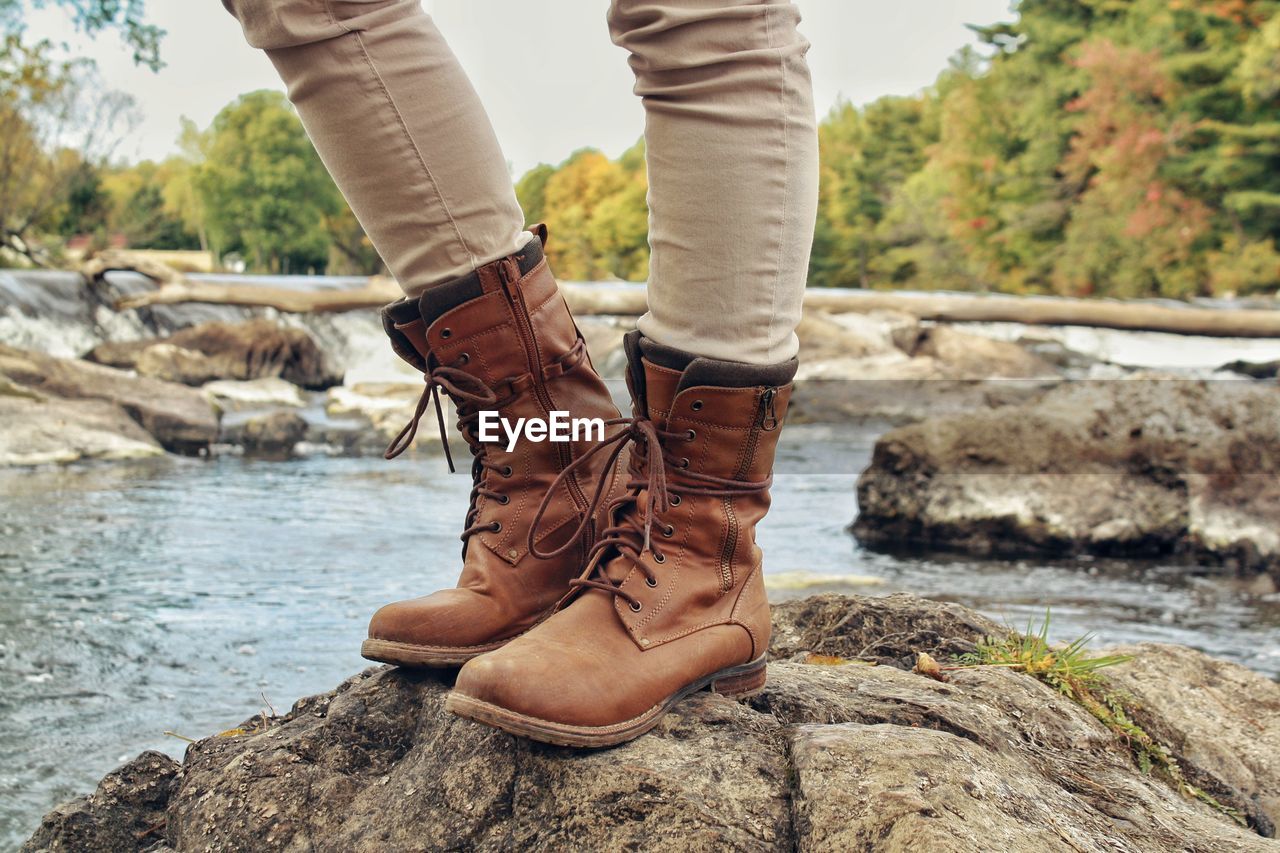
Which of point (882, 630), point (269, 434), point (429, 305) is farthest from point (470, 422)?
point (269, 434)

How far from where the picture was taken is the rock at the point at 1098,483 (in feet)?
21.0

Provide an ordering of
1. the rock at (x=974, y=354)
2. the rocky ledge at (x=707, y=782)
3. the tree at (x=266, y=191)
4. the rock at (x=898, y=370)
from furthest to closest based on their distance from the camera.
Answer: the tree at (x=266, y=191) < the rock at (x=974, y=354) < the rock at (x=898, y=370) < the rocky ledge at (x=707, y=782)

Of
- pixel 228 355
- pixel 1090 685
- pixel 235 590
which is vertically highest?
pixel 1090 685

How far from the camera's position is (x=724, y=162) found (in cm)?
160

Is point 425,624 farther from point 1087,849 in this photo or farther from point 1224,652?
point 1224,652

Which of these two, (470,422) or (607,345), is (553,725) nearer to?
(470,422)

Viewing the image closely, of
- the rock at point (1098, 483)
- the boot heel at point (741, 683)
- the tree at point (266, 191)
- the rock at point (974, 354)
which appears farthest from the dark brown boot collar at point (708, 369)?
the tree at point (266, 191)

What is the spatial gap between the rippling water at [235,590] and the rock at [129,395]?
98cm

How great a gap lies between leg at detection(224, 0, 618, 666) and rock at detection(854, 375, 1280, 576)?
192 inches

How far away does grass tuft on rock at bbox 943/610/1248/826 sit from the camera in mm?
2154

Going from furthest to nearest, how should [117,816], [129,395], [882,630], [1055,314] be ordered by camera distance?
[1055,314] → [129,395] → [882,630] → [117,816]

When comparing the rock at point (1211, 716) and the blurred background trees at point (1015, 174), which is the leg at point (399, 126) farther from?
the blurred background trees at point (1015, 174)

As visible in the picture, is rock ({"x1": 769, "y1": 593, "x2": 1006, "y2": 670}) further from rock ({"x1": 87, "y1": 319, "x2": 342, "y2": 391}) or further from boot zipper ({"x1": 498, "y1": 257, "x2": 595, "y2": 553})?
rock ({"x1": 87, "y1": 319, "x2": 342, "y2": 391})

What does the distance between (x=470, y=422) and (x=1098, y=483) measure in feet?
17.4
